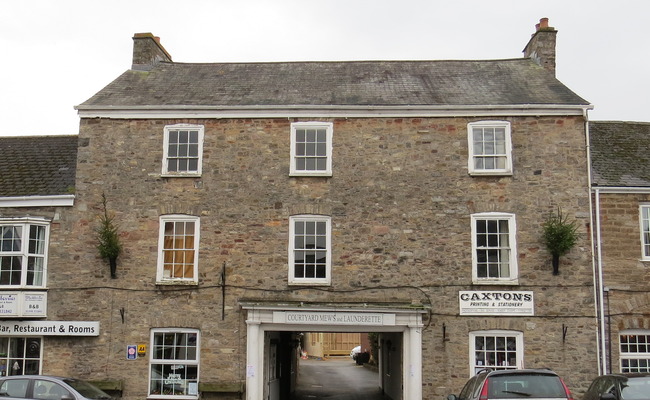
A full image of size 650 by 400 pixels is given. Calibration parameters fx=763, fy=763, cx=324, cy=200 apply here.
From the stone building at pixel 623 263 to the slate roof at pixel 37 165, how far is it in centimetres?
1484

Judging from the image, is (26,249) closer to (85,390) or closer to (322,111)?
(85,390)

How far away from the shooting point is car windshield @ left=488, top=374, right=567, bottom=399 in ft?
44.9

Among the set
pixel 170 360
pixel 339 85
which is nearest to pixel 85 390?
pixel 170 360

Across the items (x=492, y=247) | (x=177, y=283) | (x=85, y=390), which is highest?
(x=492, y=247)

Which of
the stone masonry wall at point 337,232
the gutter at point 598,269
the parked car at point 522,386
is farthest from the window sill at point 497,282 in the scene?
the parked car at point 522,386

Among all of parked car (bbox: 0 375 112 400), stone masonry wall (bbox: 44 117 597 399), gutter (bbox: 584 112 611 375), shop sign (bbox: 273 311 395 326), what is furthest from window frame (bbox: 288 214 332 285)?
gutter (bbox: 584 112 611 375)

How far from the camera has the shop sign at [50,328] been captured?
67.3ft

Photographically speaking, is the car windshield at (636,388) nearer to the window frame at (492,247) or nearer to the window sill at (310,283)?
the window frame at (492,247)

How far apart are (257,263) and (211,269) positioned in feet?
4.14

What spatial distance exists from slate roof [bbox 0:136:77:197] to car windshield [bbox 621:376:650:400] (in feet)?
49.7

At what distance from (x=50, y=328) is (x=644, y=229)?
649 inches

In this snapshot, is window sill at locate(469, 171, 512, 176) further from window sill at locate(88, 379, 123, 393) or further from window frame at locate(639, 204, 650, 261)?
window sill at locate(88, 379, 123, 393)

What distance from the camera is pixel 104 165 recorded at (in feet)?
70.3

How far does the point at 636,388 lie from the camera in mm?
13680
